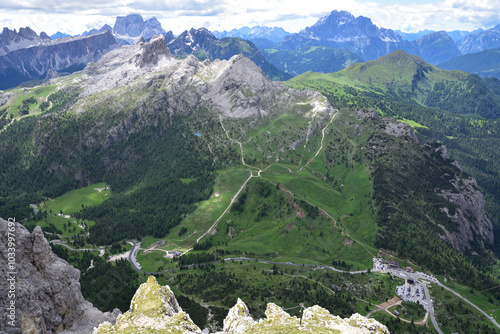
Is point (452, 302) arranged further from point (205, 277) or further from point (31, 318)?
point (31, 318)

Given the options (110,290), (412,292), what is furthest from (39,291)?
(412,292)

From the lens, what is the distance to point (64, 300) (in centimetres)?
10206

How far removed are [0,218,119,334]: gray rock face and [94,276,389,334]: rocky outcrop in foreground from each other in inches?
1057

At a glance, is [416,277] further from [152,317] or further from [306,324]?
[152,317]

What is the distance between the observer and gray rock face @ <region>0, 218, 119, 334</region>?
8703 cm

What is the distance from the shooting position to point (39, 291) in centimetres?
9738

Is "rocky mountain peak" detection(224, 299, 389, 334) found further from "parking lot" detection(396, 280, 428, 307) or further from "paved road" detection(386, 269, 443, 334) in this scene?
"parking lot" detection(396, 280, 428, 307)

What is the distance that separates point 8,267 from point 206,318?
282 feet

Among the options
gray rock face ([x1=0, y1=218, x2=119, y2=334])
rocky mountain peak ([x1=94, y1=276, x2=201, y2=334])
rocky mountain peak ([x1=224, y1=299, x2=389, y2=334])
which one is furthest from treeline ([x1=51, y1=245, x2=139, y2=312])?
rocky mountain peak ([x1=224, y1=299, x2=389, y2=334])

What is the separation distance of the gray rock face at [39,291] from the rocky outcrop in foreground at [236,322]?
26.8 meters

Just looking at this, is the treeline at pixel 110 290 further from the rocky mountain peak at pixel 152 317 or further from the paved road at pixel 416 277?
the paved road at pixel 416 277

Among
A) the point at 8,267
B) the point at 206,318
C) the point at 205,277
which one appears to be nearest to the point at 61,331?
the point at 8,267

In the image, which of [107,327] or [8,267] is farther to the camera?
[8,267]

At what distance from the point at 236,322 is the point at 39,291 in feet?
211
